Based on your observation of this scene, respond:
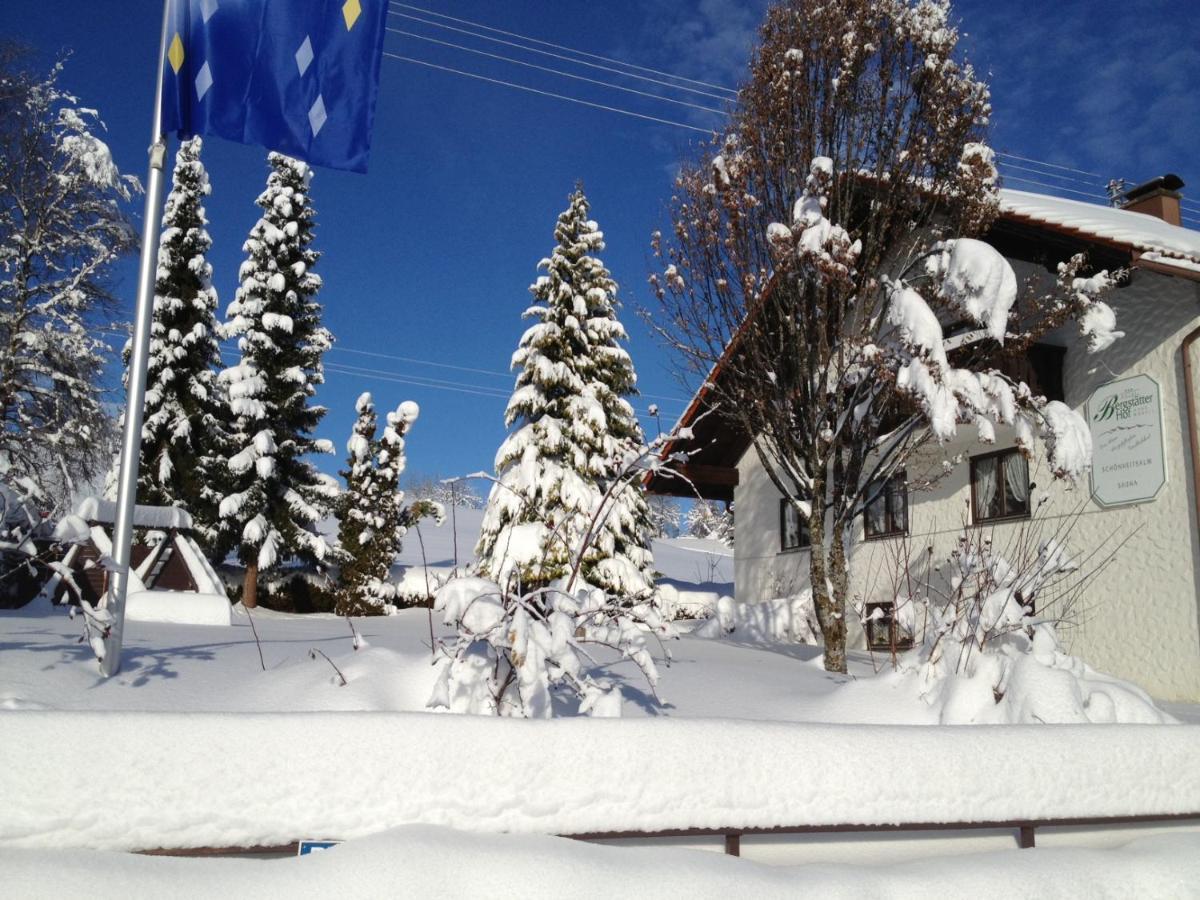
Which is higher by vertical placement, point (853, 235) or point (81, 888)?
point (853, 235)

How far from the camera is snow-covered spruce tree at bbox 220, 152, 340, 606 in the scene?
22.6 meters

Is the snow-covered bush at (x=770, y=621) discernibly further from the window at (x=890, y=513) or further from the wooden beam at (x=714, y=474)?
the wooden beam at (x=714, y=474)

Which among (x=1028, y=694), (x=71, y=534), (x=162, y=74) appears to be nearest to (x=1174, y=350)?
(x=1028, y=694)

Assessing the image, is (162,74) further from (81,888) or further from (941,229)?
(941,229)

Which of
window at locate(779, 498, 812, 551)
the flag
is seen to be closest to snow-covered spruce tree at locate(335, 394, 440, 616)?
window at locate(779, 498, 812, 551)

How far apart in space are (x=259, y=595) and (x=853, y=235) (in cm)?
2003

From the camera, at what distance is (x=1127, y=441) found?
10.6 meters

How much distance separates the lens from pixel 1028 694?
5.14 metres

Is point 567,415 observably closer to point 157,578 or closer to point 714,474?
point 714,474

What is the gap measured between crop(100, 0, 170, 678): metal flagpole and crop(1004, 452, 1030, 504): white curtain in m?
10.9

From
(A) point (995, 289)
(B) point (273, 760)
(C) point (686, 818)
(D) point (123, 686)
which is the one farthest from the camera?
(A) point (995, 289)

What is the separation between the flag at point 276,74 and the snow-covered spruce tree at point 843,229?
14.1 ft

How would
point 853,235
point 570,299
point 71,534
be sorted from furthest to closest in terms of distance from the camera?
Answer: point 570,299, point 853,235, point 71,534

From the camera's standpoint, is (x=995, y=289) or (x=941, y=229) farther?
(x=941, y=229)
